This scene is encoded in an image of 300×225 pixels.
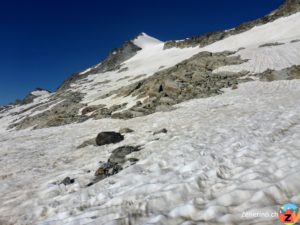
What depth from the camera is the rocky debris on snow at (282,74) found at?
80.2ft

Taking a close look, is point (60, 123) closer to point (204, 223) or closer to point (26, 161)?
point (26, 161)

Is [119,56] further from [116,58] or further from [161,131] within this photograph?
[161,131]

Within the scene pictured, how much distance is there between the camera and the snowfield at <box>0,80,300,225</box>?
5605mm

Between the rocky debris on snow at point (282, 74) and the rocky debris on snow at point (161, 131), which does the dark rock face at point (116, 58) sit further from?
the rocky debris on snow at point (161, 131)

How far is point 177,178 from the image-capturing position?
7.19 m

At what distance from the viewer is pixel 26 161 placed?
12305mm

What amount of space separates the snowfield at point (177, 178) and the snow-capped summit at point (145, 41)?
102m

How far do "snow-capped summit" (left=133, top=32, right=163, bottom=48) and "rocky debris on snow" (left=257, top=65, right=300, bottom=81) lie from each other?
86996mm

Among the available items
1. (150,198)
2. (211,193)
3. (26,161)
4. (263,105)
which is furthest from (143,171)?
(263,105)

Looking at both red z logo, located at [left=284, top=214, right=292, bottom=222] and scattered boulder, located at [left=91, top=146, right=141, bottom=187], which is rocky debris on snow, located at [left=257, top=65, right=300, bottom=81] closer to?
scattered boulder, located at [left=91, top=146, right=141, bottom=187]

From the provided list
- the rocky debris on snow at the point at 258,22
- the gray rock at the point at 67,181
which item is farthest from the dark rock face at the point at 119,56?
the gray rock at the point at 67,181

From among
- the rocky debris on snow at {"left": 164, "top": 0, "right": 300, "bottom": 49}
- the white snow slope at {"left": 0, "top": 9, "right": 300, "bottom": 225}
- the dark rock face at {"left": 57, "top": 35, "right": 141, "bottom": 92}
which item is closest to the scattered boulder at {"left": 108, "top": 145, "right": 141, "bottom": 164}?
the white snow slope at {"left": 0, "top": 9, "right": 300, "bottom": 225}

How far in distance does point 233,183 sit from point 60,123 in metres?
23.1

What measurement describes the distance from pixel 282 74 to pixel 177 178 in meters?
22.4
